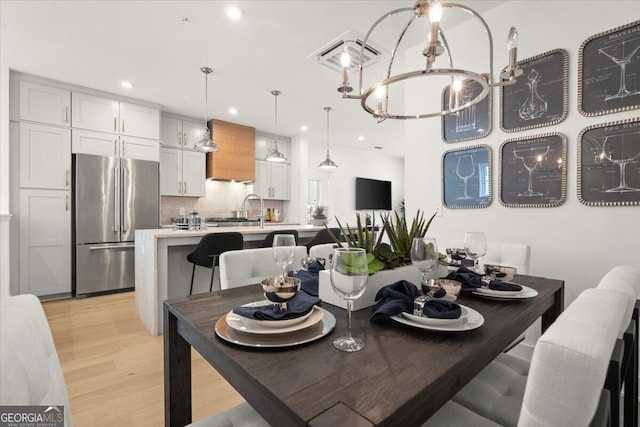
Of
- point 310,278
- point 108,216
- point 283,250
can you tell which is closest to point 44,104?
point 108,216

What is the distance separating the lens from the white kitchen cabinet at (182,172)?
15.6ft

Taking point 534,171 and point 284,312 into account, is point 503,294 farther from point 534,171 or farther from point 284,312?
point 534,171

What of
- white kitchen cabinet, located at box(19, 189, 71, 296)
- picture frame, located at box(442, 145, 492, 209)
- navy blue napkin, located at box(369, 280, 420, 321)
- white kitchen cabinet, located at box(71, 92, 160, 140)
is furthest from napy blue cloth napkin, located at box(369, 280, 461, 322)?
white kitchen cabinet, located at box(71, 92, 160, 140)

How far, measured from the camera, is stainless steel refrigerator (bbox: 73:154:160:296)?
371 centimetres

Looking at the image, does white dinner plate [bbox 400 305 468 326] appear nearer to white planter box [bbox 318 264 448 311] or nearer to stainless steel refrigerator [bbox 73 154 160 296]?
white planter box [bbox 318 264 448 311]

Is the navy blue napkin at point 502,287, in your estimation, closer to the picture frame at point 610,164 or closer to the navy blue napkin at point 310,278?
the navy blue napkin at point 310,278

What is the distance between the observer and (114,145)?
4008 millimetres

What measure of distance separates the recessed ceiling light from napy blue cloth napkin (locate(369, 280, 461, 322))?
2417mm

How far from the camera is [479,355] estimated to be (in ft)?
2.41

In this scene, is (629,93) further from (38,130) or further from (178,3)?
(38,130)

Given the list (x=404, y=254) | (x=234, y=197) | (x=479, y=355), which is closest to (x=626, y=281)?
(x=479, y=355)

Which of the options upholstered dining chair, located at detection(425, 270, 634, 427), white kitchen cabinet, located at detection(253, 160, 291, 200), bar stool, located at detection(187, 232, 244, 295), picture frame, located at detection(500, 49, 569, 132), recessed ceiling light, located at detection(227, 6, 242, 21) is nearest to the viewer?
upholstered dining chair, located at detection(425, 270, 634, 427)

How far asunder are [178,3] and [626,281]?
9.72 feet

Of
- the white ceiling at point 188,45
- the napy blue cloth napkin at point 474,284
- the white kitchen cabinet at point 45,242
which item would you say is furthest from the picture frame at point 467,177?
the white kitchen cabinet at point 45,242
